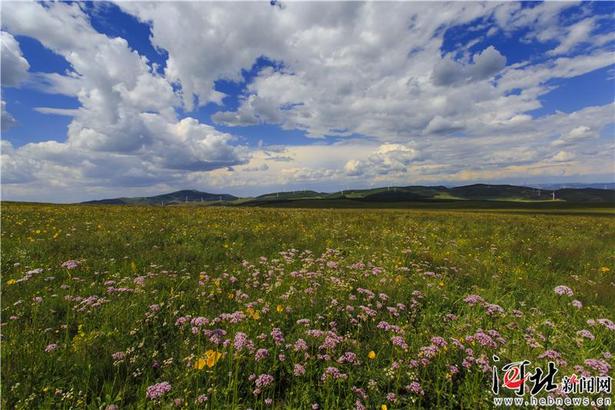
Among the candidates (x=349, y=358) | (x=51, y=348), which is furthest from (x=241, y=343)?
(x=51, y=348)

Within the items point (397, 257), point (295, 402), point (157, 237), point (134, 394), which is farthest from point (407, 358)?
point (157, 237)

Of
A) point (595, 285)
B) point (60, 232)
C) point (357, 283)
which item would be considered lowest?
point (595, 285)

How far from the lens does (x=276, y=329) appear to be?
13.3 feet

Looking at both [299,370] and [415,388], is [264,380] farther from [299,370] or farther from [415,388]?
[415,388]

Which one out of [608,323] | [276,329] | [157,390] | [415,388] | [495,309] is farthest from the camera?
[495,309]

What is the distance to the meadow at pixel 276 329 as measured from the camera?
347 centimetres

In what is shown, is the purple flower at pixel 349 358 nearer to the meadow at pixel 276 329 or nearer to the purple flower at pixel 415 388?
the meadow at pixel 276 329

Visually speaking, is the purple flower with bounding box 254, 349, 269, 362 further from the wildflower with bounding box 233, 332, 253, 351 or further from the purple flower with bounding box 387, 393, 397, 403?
the purple flower with bounding box 387, 393, 397, 403

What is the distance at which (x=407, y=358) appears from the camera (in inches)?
160

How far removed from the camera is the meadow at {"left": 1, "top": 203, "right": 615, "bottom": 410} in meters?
3.47

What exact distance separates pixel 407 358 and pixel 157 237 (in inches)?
402

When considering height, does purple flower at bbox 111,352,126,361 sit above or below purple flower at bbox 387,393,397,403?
above

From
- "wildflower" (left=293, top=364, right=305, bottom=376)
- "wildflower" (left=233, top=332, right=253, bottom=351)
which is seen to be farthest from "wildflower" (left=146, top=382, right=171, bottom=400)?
"wildflower" (left=293, top=364, right=305, bottom=376)

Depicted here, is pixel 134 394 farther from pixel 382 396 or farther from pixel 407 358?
pixel 407 358
